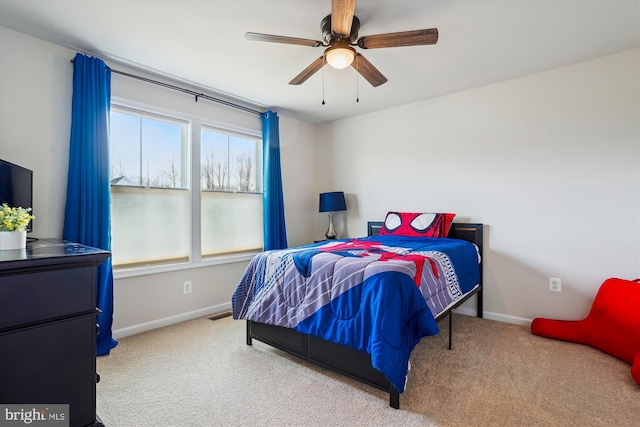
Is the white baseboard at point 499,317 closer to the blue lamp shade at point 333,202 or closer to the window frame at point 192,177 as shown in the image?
the blue lamp shade at point 333,202

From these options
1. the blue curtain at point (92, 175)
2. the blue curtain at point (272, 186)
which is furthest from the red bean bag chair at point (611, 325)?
the blue curtain at point (92, 175)

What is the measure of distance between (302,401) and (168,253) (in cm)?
213

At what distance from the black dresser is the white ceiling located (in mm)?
1755

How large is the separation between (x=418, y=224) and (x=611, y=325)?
174cm

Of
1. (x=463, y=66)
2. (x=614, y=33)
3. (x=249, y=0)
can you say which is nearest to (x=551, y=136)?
(x=614, y=33)

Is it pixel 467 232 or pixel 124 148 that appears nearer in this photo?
pixel 124 148

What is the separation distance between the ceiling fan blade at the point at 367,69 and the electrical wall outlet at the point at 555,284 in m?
2.49

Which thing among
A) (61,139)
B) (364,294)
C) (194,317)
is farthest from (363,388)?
(61,139)

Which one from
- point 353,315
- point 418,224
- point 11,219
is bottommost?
point 353,315

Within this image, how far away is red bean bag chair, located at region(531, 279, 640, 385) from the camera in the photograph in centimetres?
222

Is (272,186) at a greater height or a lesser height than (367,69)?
lesser

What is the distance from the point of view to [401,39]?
1.95 m

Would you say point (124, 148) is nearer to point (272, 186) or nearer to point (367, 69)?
point (272, 186)

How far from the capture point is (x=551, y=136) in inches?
116
